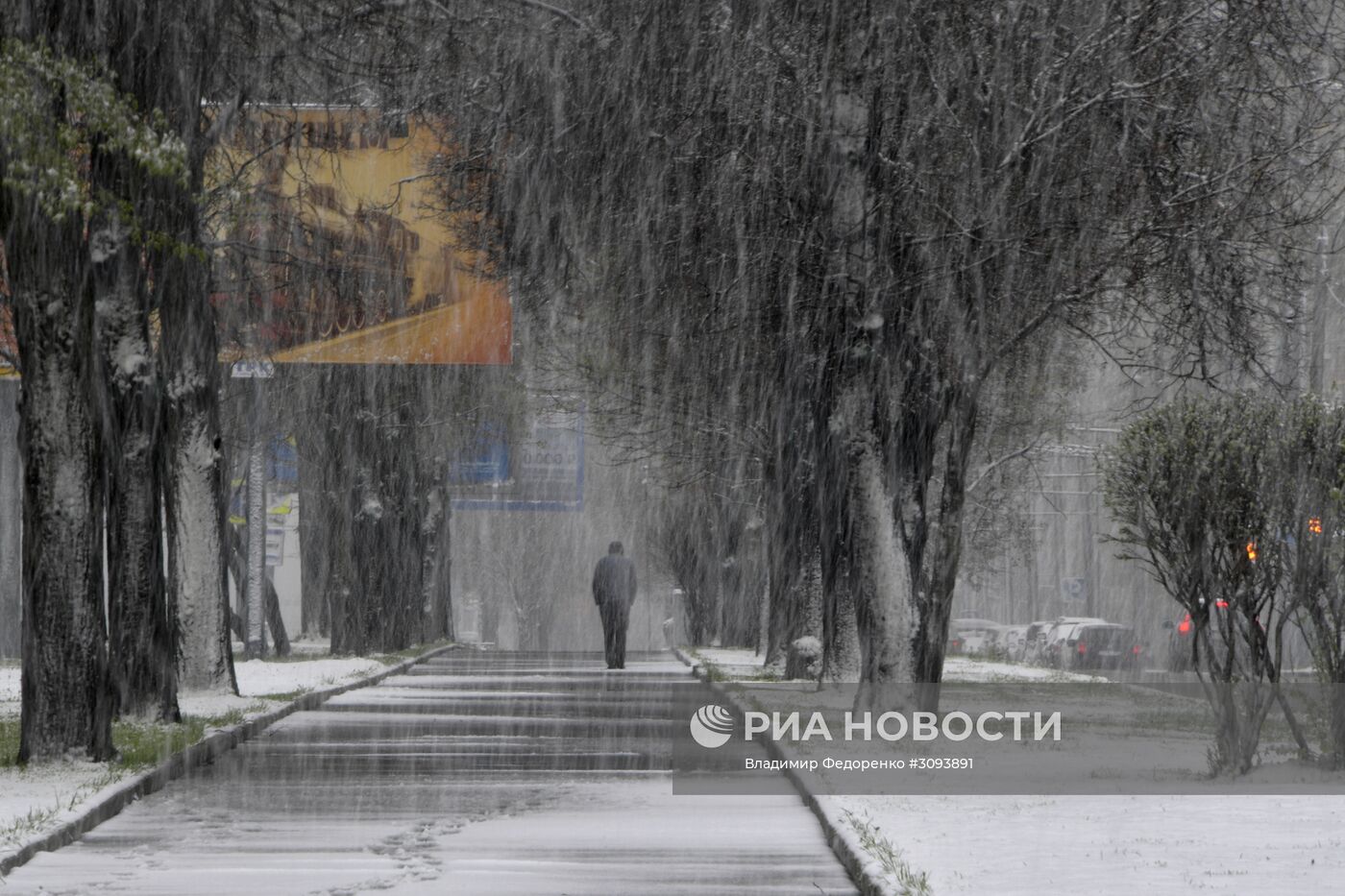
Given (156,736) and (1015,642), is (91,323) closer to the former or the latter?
(156,736)

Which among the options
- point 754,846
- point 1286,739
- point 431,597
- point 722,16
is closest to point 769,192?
point 722,16

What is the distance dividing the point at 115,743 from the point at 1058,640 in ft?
108

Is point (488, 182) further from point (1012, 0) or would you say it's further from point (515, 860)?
point (515, 860)

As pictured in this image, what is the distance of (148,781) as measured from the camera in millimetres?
11570

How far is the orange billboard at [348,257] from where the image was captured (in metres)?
20.2

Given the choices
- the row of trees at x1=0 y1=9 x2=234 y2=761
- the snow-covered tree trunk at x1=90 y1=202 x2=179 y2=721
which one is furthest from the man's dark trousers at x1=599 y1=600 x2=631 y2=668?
the snow-covered tree trunk at x1=90 y1=202 x2=179 y2=721

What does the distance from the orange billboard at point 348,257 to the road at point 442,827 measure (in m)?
5.83

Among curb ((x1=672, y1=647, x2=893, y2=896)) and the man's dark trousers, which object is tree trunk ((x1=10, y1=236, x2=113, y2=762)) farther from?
the man's dark trousers

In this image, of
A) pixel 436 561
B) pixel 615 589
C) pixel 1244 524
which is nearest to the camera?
pixel 1244 524

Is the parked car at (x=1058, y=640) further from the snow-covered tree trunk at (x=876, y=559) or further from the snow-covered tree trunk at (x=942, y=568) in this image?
the snow-covered tree trunk at (x=876, y=559)

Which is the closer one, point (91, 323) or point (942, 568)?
point (91, 323)

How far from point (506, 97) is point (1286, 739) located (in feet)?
24.2

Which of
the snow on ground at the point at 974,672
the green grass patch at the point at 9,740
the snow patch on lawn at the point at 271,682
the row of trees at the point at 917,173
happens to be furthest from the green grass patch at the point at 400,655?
the row of trees at the point at 917,173

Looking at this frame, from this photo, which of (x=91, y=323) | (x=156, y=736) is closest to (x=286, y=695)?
(x=156, y=736)
